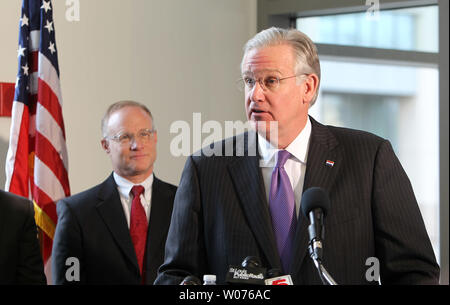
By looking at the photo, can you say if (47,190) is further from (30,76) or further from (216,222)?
(216,222)

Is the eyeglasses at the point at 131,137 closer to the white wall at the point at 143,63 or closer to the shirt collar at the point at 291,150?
the white wall at the point at 143,63

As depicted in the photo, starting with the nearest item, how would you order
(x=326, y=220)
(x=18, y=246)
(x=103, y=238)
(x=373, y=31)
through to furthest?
(x=326, y=220)
(x=18, y=246)
(x=103, y=238)
(x=373, y=31)

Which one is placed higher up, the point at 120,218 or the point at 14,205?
the point at 14,205

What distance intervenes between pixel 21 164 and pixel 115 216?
73 centimetres

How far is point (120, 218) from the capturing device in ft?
10.8

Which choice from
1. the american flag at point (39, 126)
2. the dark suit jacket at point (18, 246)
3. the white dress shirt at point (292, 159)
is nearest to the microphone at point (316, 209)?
the white dress shirt at point (292, 159)

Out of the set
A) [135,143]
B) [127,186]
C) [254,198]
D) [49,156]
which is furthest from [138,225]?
[254,198]

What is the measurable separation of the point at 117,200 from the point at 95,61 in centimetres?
132

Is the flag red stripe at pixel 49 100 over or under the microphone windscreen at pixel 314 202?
over

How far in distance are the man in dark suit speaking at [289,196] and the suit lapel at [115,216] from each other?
97 cm

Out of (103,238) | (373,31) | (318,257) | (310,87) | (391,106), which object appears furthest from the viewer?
(391,106)

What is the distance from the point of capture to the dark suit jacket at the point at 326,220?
2.16 metres

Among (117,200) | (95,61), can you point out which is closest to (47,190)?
(117,200)

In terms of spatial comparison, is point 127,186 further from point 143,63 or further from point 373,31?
point 373,31
